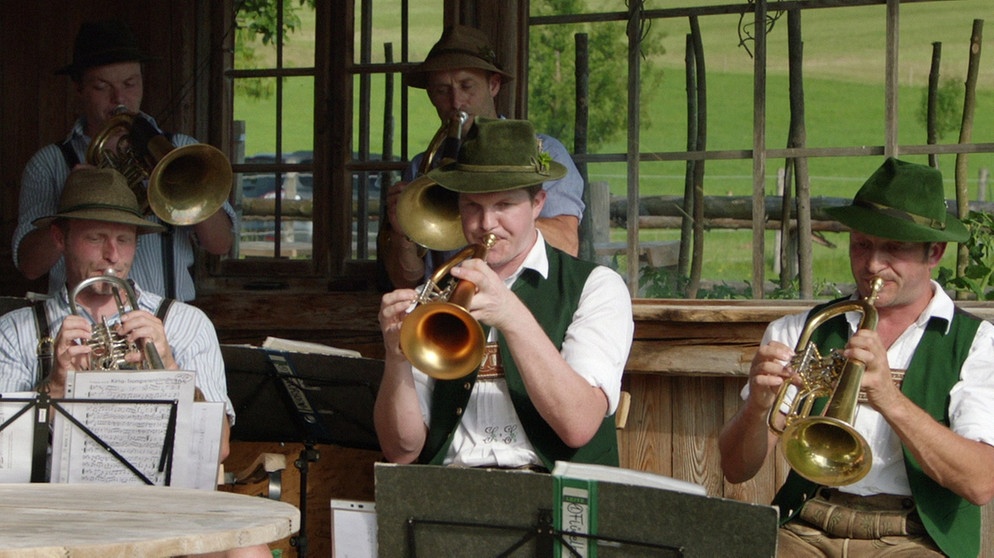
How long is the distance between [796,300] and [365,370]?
5.11ft

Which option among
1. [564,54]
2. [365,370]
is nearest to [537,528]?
[365,370]

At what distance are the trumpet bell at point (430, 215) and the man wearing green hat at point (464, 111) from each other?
463mm

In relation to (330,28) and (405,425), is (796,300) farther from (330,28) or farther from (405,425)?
(330,28)

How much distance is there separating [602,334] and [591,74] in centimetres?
197

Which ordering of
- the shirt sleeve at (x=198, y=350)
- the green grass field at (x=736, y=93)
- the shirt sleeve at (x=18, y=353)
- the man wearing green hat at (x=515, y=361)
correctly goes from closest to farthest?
the man wearing green hat at (x=515, y=361), the shirt sleeve at (x=18, y=353), the shirt sleeve at (x=198, y=350), the green grass field at (x=736, y=93)

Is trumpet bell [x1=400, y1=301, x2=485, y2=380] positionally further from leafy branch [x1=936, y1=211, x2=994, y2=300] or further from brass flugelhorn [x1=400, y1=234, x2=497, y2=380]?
leafy branch [x1=936, y1=211, x2=994, y2=300]

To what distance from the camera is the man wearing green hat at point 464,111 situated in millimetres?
4512

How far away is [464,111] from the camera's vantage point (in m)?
4.51

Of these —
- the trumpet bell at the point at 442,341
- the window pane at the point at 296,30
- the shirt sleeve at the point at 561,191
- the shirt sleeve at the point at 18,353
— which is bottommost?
the shirt sleeve at the point at 18,353

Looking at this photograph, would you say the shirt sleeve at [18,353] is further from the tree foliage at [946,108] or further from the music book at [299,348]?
the tree foliage at [946,108]

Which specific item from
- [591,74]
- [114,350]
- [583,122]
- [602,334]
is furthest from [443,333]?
[591,74]

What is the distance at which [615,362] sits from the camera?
3.43 metres

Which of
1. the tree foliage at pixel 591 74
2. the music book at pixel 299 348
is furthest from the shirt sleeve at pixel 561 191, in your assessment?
the music book at pixel 299 348

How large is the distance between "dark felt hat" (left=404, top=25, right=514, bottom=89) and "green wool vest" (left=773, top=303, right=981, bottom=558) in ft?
5.43
